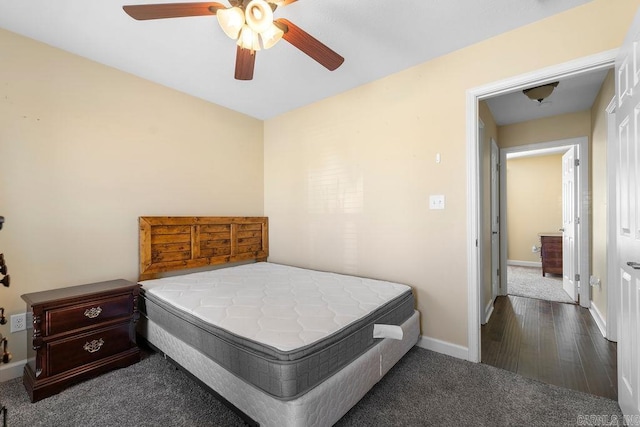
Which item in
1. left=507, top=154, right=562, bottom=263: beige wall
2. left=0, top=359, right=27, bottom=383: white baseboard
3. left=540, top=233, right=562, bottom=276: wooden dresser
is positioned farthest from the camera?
left=507, top=154, right=562, bottom=263: beige wall

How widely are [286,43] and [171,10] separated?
37.2 inches

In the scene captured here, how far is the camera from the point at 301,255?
346 centimetres

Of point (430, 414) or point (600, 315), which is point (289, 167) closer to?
point (430, 414)

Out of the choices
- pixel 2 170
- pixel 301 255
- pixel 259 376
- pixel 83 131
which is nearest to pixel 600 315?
pixel 301 255

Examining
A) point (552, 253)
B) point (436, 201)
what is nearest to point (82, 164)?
point (436, 201)

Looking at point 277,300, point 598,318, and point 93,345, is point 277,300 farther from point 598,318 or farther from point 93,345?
point 598,318

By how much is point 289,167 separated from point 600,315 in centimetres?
370

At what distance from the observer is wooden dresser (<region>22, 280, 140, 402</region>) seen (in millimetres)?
1795

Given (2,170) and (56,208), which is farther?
(56,208)

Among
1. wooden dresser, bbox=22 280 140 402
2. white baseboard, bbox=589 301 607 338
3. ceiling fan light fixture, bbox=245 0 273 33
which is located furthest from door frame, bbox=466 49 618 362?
wooden dresser, bbox=22 280 140 402

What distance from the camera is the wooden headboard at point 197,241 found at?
2.69 meters

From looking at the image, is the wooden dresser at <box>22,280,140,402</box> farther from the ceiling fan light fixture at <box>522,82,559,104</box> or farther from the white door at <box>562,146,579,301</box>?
the white door at <box>562,146,579,301</box>

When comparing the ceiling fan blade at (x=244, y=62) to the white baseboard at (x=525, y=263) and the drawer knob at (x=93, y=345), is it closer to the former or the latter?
the drawer knob at (x=93, y=345)

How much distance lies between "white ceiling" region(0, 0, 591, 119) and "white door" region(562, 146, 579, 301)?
8.67ft
